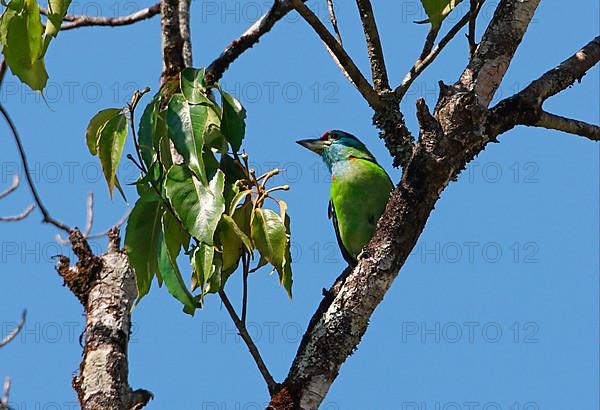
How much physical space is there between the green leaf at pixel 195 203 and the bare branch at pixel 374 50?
2.82ft

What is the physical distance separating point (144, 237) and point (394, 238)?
2.81 feet

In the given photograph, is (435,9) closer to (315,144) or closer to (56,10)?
(56,10)

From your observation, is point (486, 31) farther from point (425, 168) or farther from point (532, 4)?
point (425, 168)

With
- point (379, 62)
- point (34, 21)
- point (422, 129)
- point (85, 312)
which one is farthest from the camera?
point (85, 312)

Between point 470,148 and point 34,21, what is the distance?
1472mm

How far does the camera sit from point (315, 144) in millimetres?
5512

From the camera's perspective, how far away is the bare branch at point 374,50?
3.55 meters

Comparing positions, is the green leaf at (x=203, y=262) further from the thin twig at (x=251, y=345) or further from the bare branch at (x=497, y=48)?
the bare branch at (x=497, y=48)

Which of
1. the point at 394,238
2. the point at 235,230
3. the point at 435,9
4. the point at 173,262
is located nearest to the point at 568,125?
the point at 435,9

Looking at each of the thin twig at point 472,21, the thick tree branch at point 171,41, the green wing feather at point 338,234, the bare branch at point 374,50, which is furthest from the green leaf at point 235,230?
the green wing feather at point 338,234

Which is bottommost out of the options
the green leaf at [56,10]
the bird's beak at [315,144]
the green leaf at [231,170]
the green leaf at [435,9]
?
the green leaf at [231,170]

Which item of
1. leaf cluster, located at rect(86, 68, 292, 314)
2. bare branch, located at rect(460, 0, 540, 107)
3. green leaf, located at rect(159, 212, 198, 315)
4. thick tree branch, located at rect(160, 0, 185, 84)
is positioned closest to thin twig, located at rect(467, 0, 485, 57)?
bare branch, located at rect(460, 0, 540, 107)

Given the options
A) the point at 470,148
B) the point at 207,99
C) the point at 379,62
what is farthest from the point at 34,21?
the point at 470,148

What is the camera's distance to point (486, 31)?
10.4 ft
